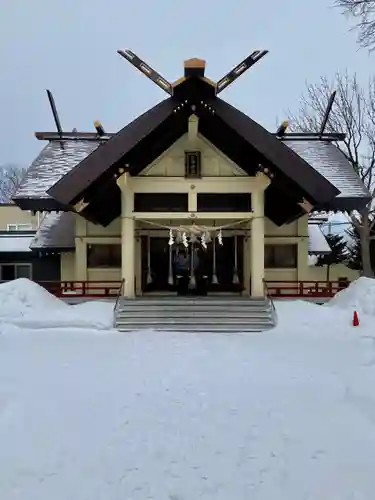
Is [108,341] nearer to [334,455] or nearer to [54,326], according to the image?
[54,326]

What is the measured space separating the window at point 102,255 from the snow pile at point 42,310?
328 cm

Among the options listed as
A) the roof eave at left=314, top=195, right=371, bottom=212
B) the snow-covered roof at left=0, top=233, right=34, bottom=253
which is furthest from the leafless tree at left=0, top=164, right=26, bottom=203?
the roof eave at left=314, top=195, right=371, bottom=212

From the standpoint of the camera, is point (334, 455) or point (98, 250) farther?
point (98, 250)

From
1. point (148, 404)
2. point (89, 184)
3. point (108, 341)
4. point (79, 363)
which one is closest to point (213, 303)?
point (108, 341)

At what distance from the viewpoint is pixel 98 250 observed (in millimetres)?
16234

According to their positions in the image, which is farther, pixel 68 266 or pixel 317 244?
pixel 317 244

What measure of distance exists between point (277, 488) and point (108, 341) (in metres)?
6.71

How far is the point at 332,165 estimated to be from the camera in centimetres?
1734

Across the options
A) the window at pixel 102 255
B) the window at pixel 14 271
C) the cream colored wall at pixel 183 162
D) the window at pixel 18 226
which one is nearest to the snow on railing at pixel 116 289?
the window at pixel 102 255

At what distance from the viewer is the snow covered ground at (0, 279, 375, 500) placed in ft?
12.0

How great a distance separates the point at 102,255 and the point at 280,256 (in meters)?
6.05

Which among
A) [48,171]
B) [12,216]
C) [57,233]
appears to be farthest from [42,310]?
[12,216]

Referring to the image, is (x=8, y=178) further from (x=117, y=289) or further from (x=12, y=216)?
(x=117, y=289)

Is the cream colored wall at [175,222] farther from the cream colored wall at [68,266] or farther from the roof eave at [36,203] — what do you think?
the roof eave at [36,203]
